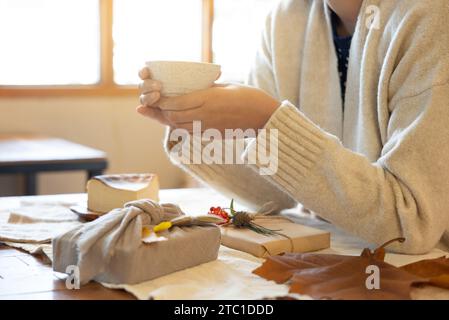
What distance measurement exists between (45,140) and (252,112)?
215cm

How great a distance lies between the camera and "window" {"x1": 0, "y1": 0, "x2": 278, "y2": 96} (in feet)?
11.0

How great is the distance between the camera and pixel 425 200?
1051 mm

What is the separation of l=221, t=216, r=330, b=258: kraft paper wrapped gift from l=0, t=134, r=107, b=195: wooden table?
1.47 meters

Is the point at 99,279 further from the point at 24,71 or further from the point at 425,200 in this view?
the point at 24,71

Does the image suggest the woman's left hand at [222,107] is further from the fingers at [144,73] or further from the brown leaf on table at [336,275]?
the brown leaf on table at [336,275]

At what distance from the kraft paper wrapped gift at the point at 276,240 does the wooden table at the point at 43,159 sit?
4.82 feet

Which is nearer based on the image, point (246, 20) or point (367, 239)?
point (367, 239)

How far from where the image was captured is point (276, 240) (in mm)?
994

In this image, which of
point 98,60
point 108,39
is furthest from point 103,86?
point 108,39

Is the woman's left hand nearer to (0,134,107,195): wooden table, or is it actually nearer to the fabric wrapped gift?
the fabric wrapped gift

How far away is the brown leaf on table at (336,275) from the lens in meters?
0.79

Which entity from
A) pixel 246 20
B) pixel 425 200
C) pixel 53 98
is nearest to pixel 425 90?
pixel 425 200

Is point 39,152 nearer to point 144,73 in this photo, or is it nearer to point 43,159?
point 43,159

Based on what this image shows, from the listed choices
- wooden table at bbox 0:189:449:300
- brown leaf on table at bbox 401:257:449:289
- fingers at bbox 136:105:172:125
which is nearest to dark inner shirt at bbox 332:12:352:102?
wooden table at bbox 0:189:449:300
